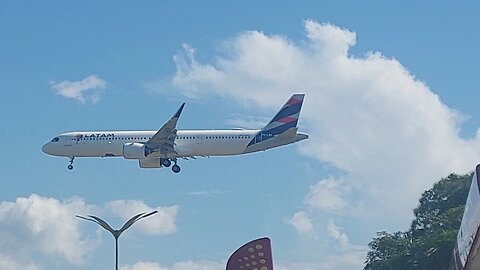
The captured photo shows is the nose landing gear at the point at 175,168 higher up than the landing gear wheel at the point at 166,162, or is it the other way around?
the landing gear wheel at the point at 166,162

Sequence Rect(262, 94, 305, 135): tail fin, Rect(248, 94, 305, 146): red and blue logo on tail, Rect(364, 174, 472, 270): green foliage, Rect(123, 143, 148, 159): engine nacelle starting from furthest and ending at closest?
Rect(262, 94, 305, 135): tail fin → Rect(248, 94, 305, 146): red and blue logo on tail → Rect(123, 143, 148, 159): engine nacelle → Rect(364, 174, 472, 270): green foliage

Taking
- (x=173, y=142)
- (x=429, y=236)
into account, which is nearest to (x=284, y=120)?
(x=173, y=142)

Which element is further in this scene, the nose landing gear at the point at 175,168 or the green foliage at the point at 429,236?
the nose landing gear at the point at 175,168

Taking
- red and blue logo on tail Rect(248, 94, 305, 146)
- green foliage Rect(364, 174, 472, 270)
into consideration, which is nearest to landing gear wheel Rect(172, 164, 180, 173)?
red and blue logo on tail Rect(248, 94, 305, 146)

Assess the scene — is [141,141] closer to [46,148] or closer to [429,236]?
[46,148]

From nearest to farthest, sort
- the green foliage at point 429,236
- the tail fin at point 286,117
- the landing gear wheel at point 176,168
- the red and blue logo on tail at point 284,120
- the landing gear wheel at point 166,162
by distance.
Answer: the green foliage at point 429,236
the red and blue logo on tail at point 284,120
the landing gear wheel at point 176,168
the landing gear wheel at point 166,162
the tail fin at point 286,117

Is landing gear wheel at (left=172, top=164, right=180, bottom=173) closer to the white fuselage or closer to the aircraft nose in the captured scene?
the white fuselage

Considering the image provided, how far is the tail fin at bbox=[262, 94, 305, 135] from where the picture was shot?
2653 inches

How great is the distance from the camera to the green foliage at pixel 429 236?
2275 inches

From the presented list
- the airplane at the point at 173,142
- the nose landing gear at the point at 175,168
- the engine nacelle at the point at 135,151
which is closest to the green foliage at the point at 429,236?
the airplane at the point at 173,142

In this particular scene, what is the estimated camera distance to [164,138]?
6612 centimetres

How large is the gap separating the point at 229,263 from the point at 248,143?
142ft

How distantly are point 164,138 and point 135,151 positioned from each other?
2150mm

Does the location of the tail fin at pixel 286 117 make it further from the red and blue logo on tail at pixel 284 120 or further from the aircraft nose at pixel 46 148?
the aircraft nose at pixel 46 148
